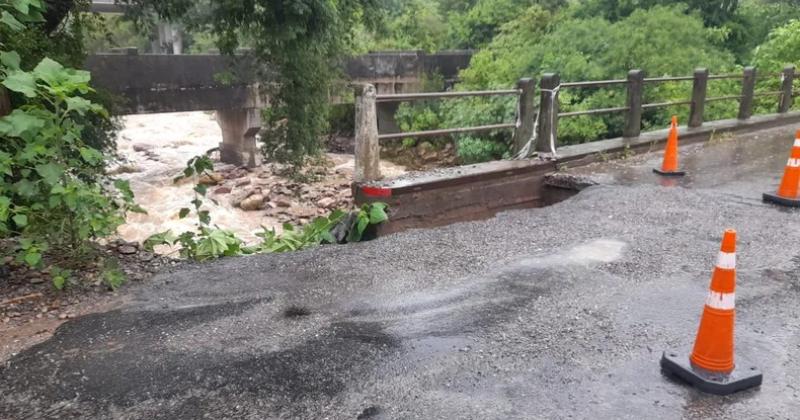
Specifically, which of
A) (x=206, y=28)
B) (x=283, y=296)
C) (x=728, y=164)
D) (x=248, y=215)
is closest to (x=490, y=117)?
(x=248, y=215)

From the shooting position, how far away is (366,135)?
652cm

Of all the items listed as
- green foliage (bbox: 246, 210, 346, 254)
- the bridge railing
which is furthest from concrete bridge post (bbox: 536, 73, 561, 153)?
green foliage (bbox: 246, 210, 346, 254)

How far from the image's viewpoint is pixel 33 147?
12.5 ft

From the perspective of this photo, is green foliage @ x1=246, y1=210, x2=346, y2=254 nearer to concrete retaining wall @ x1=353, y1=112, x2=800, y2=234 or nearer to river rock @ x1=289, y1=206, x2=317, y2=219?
concrete retaining wall @ x1=353, y1=112, x2=800, y2=234

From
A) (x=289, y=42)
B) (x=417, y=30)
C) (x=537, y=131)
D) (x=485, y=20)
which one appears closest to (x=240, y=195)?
(x=289, y=42)

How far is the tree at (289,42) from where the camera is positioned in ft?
24.0

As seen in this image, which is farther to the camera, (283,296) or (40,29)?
(40,29)

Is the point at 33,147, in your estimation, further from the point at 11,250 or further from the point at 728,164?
the point at 728,164

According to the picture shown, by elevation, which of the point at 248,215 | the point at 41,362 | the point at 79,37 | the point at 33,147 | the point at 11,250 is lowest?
the point at 248,215

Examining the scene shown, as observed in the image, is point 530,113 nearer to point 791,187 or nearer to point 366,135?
point 366,135

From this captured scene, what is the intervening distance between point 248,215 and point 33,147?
43.3ft

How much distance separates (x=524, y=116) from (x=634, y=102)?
284cm

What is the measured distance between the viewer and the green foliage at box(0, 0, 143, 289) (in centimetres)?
371

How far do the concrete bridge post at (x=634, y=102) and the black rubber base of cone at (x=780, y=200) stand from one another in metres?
3.46
